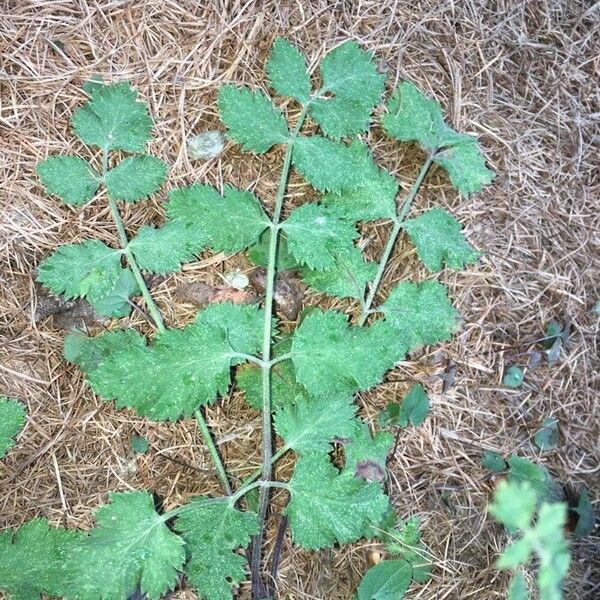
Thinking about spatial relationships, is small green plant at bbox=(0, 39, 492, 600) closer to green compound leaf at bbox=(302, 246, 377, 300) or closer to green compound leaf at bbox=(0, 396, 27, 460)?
green compound leaf at bbox=(302, 246, 377, 300)

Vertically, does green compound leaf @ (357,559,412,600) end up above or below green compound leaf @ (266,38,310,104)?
below

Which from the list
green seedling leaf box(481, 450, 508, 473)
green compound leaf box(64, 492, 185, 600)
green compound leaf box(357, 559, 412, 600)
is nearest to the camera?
green compound leaf box(64, 492, 185, 600)

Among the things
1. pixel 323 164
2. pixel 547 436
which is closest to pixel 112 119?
pixel 323 164

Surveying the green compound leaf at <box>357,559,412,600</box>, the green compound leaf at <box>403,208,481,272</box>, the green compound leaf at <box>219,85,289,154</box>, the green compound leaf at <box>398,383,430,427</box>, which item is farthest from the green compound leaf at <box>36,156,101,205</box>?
the green compound leaf at <box>357,559,412,600</box>

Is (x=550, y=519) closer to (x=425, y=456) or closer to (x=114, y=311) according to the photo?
(x=425, y=456)

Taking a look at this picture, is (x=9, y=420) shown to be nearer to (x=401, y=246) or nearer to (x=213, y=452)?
(x=213, y=452)

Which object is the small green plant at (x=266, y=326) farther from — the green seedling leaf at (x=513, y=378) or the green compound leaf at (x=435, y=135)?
the green seedling leaf at (x=513, y=378)
